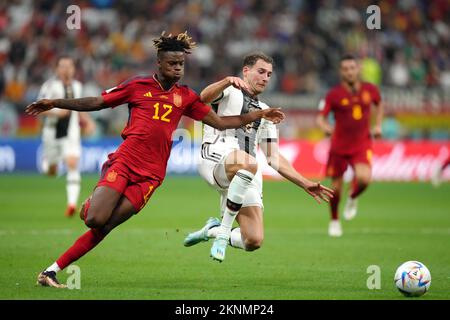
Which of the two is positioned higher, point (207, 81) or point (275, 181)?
point (207, 81)

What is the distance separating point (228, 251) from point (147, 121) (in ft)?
13.1

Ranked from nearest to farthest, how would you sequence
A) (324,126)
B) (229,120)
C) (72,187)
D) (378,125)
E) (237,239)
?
(229,120) → (237,239) → (324,126) → (378,125) → (72,187)

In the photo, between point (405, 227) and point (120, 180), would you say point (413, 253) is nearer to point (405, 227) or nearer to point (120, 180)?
point (405, 227)

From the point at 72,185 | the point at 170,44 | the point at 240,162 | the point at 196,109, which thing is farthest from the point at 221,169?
the point at 72,185

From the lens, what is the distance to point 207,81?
28281mm

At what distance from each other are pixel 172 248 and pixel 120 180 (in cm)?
399

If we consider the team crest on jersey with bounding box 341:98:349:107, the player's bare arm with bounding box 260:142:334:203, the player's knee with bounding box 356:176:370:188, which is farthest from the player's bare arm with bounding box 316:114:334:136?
the player's bare arm with bounding box 260:142:334:203

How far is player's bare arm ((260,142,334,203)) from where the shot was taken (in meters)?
9.04

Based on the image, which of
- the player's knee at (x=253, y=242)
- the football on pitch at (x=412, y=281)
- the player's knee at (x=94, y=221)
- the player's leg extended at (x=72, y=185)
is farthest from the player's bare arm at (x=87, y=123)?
the football on pitch at (x=412, y=281)

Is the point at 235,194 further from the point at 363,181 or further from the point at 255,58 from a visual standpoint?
the point at 363,181

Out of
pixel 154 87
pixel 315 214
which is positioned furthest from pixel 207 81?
pixel 154 87

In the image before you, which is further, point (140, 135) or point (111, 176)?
→ point (140, 135)

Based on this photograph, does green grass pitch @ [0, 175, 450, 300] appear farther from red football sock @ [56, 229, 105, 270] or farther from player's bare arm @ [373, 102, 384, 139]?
player's bare arm @ [373, 102, 384, 139]

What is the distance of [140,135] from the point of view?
29.4 ft
